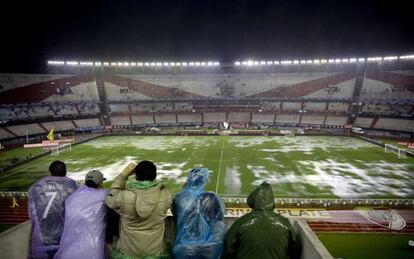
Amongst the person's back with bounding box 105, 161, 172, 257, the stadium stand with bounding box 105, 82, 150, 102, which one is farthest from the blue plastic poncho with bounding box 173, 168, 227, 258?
the stadium stand with bounding box 105, 82, 150, 102

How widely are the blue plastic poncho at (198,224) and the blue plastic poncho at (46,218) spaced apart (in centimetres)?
186

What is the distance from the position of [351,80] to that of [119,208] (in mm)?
72304

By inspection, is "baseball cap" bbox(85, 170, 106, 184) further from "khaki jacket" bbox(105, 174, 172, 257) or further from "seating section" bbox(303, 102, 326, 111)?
"seating section" bbox(303, 102, 326, 111)

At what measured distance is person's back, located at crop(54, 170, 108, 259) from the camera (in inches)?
154

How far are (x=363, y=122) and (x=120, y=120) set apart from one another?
2032 inches

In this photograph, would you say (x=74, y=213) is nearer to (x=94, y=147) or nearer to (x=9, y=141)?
(x=94, y=147)

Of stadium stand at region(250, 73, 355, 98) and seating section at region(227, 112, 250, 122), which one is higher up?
stadium stand at region(250, 73, 355, 98)

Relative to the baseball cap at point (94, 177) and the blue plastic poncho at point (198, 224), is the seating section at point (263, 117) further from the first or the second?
the baseball cap at point (94, 177)

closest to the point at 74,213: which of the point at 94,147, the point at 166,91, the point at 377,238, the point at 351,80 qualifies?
the point at 377,238

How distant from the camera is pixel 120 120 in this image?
62844 mm

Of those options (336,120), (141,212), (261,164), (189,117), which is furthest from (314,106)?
(141,212)

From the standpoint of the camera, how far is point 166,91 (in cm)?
6994

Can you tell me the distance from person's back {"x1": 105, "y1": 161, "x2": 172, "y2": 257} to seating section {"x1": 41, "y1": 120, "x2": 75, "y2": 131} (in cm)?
5536

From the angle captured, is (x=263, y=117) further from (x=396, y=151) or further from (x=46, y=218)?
(x=46, y=218)
